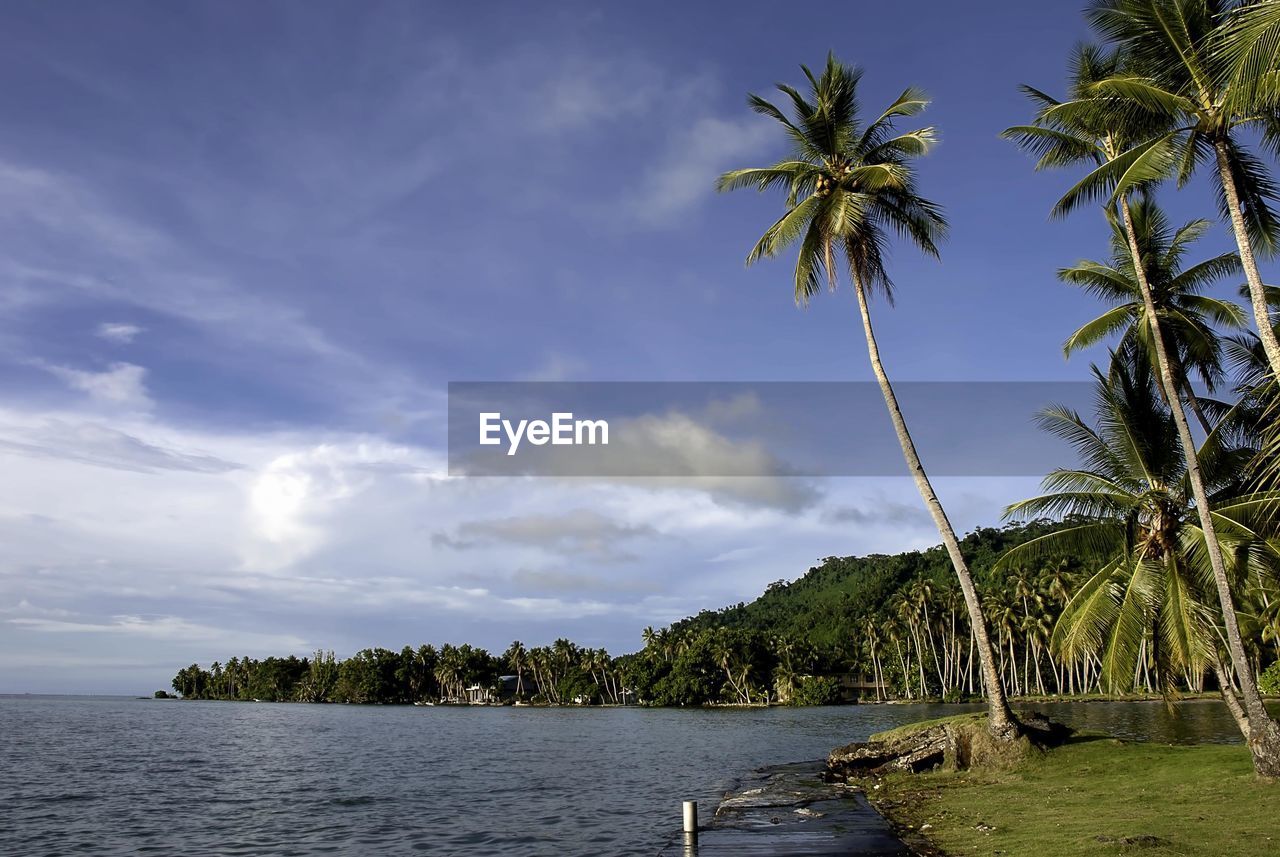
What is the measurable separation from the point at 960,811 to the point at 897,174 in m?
18.3

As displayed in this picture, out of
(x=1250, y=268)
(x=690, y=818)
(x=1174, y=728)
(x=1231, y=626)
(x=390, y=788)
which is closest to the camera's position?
(x=690, y=818)

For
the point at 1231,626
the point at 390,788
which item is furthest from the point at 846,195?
the point at 390,788

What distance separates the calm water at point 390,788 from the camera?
2478 centimetres

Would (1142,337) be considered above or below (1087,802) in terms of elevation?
above

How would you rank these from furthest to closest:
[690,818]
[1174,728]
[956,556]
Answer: [1174,728]
[956,556]
[690,818]

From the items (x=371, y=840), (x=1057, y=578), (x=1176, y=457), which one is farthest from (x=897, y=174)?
(x=1057, y=578)

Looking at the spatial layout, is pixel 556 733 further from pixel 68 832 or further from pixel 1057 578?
pixel 1057 578

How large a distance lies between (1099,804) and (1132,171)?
45.8 ft

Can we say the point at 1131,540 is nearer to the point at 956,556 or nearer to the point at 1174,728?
the point at 956,556

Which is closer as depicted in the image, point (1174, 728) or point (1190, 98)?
point (1190, 98)

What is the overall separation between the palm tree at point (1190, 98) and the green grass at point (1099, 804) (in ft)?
29.0

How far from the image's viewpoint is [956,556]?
27.2m

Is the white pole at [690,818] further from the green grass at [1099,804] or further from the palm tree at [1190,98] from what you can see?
the palm tree at [1190,98]

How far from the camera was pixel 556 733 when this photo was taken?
78.4 m
